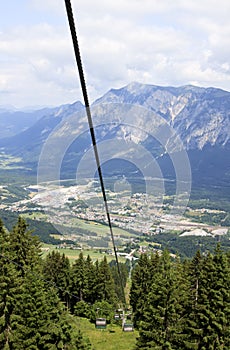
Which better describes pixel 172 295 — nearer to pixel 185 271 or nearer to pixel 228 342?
pixel 228 342

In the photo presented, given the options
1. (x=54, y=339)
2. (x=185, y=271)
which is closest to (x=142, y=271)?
(x=185, y=271)

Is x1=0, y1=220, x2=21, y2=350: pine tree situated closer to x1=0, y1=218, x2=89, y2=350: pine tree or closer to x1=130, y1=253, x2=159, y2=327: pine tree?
x1=0, y1=218, x2=89, y2=350: pine tree

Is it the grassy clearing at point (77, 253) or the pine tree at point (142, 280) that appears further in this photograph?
the grassy clearing at point (77, 253)

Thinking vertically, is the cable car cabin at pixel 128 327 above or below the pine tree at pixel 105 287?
below

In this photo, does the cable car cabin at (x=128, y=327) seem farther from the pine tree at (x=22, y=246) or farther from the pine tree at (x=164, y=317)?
the pine tree at (x=22, y=246)

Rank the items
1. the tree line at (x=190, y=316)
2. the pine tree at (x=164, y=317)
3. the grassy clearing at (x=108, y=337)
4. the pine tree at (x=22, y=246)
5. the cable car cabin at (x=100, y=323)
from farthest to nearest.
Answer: the cable car cabin at (x=100, y=323) < the grassy clearing at (x=108, y=337) < the pine tree at (x=22, y=246) < the tree line at (x=190, y=316) < the pine tree at (x=164, y=317)

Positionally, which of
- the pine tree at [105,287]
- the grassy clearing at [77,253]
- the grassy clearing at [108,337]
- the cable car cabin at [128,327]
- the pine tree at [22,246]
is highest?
the pine tree at [22,246]

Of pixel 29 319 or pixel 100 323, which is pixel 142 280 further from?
pixel 29 319

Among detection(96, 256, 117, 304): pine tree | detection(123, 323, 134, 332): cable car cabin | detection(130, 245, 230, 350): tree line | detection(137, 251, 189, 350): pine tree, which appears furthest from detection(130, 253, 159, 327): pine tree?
detection(137, 251, 189, 350): pine tree

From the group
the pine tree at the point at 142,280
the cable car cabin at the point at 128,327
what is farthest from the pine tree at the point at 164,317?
the pine tree at the point at 142,280
